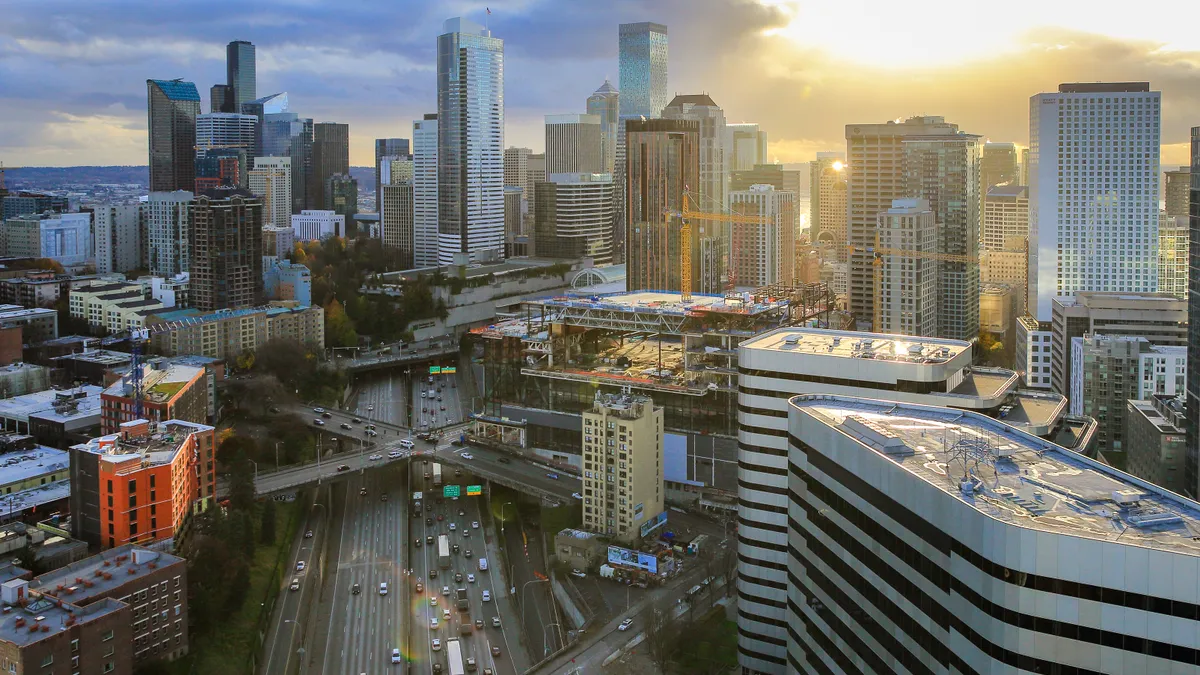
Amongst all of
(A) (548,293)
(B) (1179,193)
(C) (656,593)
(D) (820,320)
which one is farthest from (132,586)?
(B) (1179,193)

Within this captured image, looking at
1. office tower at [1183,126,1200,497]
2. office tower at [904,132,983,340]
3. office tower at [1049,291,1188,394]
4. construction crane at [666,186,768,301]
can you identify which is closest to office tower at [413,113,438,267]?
construction crane at [666,186,768,301]

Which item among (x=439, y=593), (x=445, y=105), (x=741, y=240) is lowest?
(x=439, y=593)

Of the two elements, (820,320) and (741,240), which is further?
(741,240)

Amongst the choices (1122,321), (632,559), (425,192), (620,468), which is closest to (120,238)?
(425,192)

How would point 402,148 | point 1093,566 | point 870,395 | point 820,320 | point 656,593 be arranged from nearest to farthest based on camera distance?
point 1093,566 < point 870,395 < point 656,593 < point 820,320 < point 402,148

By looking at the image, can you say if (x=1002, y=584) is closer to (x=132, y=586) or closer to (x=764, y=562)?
(x=764, y=562)

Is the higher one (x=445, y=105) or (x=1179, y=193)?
(x=445, y=105)

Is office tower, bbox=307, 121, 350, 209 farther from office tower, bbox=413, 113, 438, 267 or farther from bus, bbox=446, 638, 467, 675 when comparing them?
bus, bbox=446, 638, 467, 675
